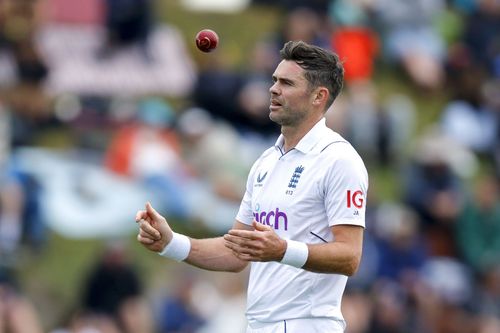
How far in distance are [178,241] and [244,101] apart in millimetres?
8866

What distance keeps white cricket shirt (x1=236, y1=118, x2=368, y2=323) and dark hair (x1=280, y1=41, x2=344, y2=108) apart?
255mm

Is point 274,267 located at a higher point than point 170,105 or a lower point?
lower

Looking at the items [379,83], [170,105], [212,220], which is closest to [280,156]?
[212,220]

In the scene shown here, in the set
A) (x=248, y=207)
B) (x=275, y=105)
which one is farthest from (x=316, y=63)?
(x=248, y=207)

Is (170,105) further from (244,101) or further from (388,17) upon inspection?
(388,17)

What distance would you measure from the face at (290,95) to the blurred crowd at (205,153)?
6.59 meters

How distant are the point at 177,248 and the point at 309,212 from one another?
830 millimetres

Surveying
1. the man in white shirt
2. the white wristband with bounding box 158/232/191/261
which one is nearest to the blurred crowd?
the white wristband with bounding box 158/232/191/261

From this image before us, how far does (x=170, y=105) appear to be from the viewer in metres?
16.4

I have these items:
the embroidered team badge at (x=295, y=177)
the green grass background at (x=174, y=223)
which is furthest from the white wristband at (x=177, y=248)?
the green grass background at (x=174, y=223)

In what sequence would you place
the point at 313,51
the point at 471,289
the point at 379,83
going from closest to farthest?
the point at 313,51 < the point at 471,289 < the point at 379,83

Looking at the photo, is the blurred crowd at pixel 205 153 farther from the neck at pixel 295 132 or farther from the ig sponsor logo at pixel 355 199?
the ig sponsor logo at pixel 355 199

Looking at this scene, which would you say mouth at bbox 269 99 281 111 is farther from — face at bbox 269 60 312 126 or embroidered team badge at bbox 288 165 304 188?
embroidered team badge at bbox 288 165 304 188

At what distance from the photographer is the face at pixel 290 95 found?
22.8 ft
